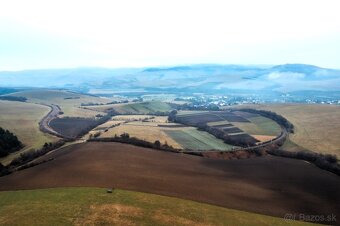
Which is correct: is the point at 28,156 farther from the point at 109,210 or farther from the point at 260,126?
the point at 260,126

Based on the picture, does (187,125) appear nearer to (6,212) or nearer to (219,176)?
(219,176)

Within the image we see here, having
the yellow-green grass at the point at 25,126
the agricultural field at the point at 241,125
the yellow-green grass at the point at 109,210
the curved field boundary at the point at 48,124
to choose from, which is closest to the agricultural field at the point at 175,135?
the agricultural field at the point at 241,125

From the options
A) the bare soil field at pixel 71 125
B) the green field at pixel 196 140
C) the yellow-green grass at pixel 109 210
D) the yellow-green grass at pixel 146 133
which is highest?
the yellow-green grass at pixel 109 210

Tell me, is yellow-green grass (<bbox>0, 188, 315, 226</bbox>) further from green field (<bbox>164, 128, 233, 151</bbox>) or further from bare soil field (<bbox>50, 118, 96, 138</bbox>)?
bare soil field (<bbox>50, 118, 96, 138</bbox>)

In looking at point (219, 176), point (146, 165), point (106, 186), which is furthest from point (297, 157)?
point (106, 186)

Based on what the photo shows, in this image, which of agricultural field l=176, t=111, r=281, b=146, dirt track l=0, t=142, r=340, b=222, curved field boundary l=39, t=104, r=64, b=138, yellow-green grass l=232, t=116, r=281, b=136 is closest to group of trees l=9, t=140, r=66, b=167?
dirt track l=0, t=142, r=340, b=222

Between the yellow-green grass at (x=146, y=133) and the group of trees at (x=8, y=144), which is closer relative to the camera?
the group of trees at (x=8, y=144)

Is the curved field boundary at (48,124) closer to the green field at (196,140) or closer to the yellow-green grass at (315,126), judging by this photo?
the green field at (196,140)
